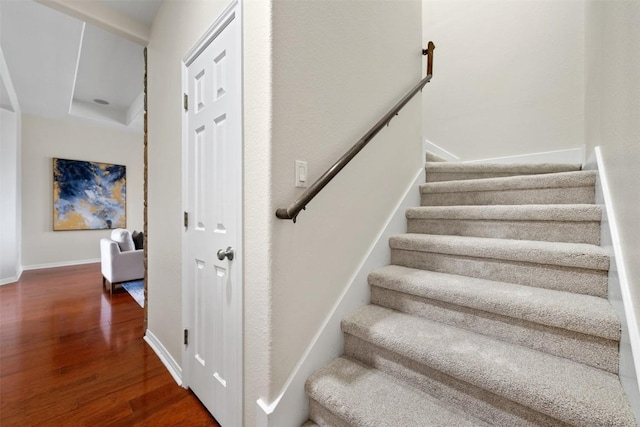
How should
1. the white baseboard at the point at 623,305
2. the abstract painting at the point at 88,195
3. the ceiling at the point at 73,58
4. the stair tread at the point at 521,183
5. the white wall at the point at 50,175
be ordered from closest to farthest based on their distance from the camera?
the white baseboard at the point at 623,305 → the stair tread at the point at 521,183 → the ceiling at the point at 73,58 → the white wall at the point at 50,175 → the abstract painting at the point at 88,195

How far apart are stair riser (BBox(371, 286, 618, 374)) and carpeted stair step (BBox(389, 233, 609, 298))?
267 mm

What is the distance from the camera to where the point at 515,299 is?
1.08 m

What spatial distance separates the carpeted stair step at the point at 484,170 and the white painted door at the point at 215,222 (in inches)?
63.3

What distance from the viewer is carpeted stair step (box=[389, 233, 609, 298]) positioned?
3.63 feet

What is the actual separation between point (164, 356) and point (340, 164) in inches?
78.6

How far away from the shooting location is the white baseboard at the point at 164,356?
180 centimetres

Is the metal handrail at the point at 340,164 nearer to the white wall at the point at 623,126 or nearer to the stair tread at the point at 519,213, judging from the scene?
the stair tread at the point at 519,213

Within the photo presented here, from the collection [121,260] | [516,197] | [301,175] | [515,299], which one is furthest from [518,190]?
[121,260]

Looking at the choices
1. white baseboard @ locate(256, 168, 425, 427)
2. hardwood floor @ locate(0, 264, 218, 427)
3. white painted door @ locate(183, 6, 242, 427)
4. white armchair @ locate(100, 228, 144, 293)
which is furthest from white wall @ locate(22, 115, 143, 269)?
white baseboard @ locate(256, 168, 425, 427)

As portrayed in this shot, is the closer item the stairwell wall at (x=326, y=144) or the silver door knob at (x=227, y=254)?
the stairwell wall at (x=326, y=144)

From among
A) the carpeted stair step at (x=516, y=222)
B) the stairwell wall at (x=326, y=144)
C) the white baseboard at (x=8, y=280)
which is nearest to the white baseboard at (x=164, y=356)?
the stairwell wall at (x=326, y=144)

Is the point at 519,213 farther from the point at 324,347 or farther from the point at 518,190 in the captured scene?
the point at 324,347

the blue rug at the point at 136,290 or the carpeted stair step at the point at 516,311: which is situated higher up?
the carpeted stair step at the point at 516,311

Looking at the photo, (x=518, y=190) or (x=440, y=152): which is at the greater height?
(x=440, y=152)
